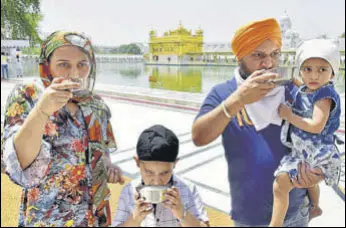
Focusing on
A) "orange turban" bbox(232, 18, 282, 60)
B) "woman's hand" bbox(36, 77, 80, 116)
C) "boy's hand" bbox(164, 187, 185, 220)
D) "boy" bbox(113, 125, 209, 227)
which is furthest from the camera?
"boy" bbox(113, 125, 209, 227)

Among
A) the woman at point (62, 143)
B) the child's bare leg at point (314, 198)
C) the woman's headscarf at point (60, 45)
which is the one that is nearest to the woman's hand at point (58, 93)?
the woman at point (62, 143)

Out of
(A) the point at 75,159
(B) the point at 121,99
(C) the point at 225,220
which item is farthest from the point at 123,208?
(B) the point at 121,99

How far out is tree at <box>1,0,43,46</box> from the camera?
1.39 feet

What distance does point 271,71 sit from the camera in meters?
0.46

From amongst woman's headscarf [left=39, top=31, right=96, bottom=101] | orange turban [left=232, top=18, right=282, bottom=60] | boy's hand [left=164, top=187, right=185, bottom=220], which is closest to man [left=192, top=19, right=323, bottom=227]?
orange turban [left=232, top=18, right=282, bottom=60]

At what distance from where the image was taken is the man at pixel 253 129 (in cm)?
51

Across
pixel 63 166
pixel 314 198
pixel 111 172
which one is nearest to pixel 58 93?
pixel 63 166

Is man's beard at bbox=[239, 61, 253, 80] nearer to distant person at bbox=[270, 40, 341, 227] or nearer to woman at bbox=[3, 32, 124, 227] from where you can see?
distant person at bbox=[270, 40, 341, 227]

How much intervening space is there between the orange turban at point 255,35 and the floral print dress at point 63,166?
0.93ft

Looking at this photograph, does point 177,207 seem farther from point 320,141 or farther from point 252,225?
point 320,141

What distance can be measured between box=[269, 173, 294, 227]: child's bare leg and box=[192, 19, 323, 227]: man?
0.02m

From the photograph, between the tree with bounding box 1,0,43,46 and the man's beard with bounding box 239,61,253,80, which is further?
the man's beard with bounding box 239,61,253,80

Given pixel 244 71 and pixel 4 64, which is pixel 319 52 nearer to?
pixel 244 71

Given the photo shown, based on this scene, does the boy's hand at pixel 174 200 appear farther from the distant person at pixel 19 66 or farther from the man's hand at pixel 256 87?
the distant person at pixel 19 66
